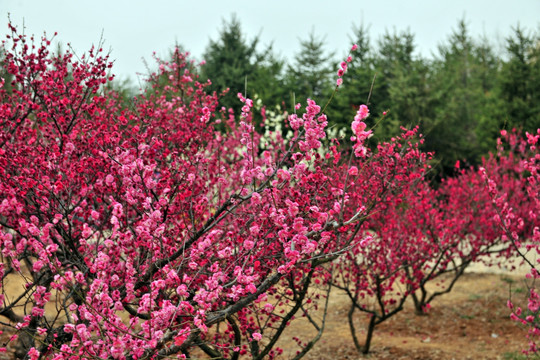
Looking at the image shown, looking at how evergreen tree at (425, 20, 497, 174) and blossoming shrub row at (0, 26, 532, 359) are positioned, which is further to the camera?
evergreen tree at (425, 20, 497, 174)

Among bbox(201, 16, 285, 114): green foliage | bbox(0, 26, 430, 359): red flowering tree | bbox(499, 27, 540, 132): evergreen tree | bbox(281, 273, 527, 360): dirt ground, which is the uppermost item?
bbox(201, 16, 285, 114): green foliage

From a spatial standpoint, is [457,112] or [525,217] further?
[457,112]

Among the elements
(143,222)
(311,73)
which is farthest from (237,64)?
(143,222)

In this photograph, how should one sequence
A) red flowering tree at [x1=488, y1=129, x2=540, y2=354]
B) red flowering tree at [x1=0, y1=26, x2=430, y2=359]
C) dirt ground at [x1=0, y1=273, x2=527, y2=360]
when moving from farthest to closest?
dirt ground at [x1=0, y1=273, x2=527, y2=360]
red flowering tree at [x1=488, y1=129, x2=540, y2=354]
red flowering tree at [x1=0, y1=26, x2=430, y2=359]

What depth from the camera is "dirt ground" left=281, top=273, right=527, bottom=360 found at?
7172mm

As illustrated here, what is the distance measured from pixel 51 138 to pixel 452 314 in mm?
8100

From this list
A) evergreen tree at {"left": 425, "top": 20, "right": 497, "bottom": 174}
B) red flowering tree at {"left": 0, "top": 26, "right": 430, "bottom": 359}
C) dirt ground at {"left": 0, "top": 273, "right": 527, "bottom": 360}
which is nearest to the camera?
red flowering tree at {"left": 0, "top": 26, "right": 430, "bottom": 359}

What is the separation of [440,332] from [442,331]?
6 cm

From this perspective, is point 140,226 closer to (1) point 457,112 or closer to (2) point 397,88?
(2) point 397,88

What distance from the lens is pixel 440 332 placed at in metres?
A: 8.40

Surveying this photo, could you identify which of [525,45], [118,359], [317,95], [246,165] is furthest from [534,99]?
[118,359]

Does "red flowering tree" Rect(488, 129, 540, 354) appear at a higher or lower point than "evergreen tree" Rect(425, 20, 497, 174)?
lower

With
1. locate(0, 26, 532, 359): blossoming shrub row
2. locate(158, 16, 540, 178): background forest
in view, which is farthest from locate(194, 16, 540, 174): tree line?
locate(0, 26, 532, 359): blossoming shrub row

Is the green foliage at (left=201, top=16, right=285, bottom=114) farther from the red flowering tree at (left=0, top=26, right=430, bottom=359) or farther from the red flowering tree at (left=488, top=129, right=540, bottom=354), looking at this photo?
the red flowering tree at (left=0, top=26, right=430, bottom=359)
